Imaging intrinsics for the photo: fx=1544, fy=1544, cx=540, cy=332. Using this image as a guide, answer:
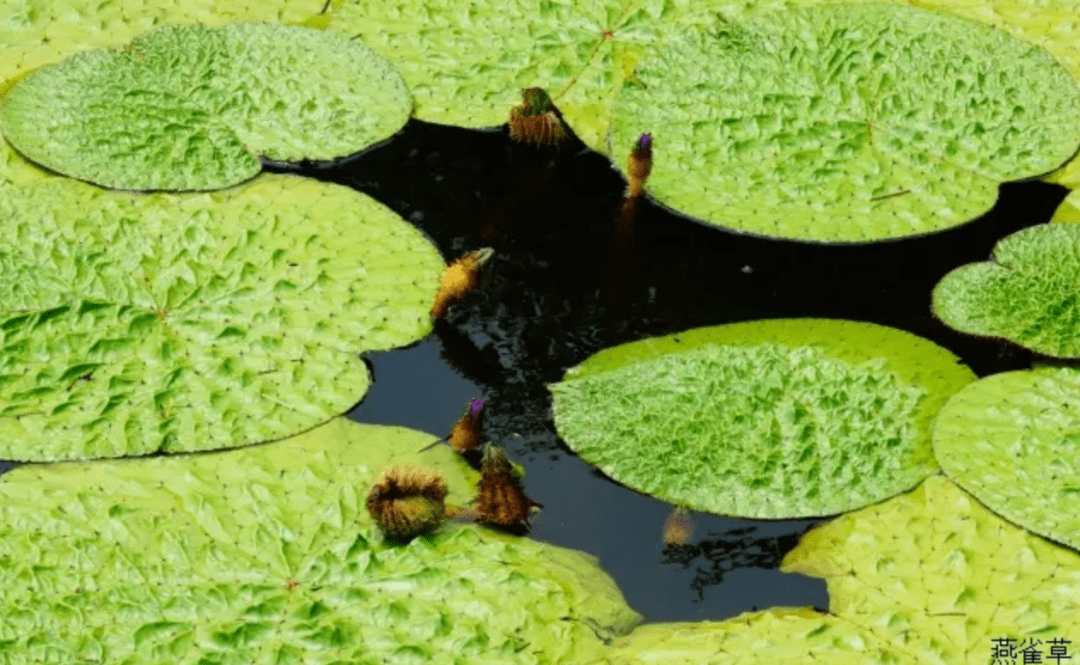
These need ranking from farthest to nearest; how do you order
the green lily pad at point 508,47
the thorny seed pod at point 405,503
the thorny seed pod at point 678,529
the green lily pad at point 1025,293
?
1. the green lily pad at point 508,47
2. the green lily pad at point 1025,293
3. the thorny seed pod at point 678,529
4. the thorny seed pod at point 405,503

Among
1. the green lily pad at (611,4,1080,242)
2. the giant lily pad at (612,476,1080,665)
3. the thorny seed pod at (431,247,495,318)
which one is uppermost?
the green lily pad at (611,4,1080,242)

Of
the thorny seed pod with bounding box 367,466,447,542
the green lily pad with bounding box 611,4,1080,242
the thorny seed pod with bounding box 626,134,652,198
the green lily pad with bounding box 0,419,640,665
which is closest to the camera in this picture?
the green lily pad with bounding box 0,419,640,665

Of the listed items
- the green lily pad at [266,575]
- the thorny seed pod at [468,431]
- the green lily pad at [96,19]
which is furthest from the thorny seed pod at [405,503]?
the green lily pad at [96,19]

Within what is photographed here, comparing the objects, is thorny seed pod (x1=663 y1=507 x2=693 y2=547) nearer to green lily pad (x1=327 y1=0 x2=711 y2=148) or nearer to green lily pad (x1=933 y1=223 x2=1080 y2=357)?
green lily pad (x1=933 y1=223 x2=1080 y2=357)

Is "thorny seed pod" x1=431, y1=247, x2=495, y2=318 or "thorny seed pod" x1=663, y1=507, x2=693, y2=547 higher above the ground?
"thorny seed pod" x1=431, y1=247, x2=495, y2=318

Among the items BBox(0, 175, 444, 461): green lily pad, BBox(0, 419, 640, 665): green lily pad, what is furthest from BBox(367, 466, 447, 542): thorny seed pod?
BBox(0, 175, 444, 461): green lily pad

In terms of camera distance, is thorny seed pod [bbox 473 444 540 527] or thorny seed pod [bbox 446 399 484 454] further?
→ thorny seed pod [bbox 446 399 484 454]

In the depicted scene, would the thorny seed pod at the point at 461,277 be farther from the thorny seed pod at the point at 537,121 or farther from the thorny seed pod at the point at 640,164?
the thorny seed pod at the point at 537,121

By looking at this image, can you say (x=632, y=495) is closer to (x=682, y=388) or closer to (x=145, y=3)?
(x=682, y=388)
